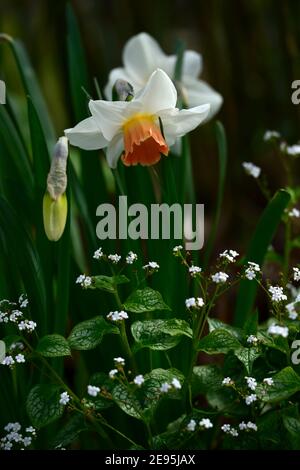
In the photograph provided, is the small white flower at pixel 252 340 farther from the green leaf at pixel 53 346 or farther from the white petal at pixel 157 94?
the white petal at pixel 157 94

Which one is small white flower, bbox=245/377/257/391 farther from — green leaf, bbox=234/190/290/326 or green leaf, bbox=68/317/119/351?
green leaf, bbox=234/190/290/326

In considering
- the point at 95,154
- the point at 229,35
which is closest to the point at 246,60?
the point at 229,35

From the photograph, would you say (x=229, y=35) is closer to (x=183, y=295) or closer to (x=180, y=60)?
(x=180, y=60)

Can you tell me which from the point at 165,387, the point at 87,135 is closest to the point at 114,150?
the point at 87,135

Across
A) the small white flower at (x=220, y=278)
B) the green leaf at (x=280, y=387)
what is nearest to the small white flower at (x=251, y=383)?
the green leaf at (x=280, y=387)

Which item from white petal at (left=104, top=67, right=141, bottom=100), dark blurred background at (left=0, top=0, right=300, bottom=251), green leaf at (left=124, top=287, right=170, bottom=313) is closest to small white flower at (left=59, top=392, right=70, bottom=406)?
green leaf at (left=124, top=287, right=170, bottom=313)

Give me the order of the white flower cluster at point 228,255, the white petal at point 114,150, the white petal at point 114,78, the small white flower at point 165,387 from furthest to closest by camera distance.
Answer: the white petal at point 114,78 < the white petal at point 114,150 < the white flower cluster at point 228,255 < the small white flower at point 165,387

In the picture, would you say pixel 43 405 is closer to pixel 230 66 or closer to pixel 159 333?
pixel 159 333
